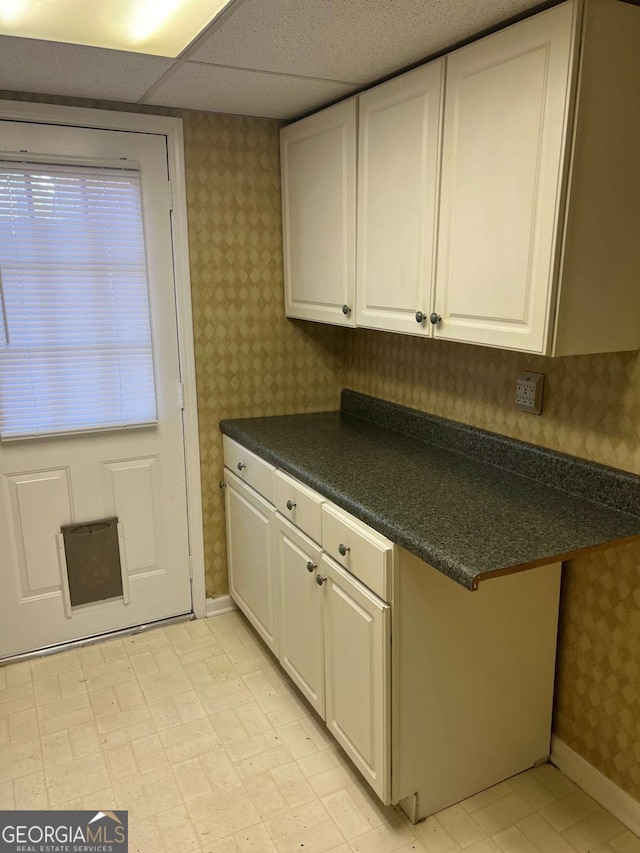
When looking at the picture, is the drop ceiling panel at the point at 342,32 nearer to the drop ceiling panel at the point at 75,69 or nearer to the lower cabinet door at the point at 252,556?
the drop ceiling panel at the point at 75,69

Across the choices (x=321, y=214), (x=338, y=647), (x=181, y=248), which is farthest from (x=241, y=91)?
(x=338, y=647)

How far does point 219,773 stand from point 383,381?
62.5 inches

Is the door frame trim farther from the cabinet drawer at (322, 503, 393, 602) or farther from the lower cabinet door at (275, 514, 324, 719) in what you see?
the cabinet drawer at (322, 503, 393, 602)

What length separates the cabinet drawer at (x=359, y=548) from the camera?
1.64 metres

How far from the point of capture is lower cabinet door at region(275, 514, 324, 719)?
2064 mm

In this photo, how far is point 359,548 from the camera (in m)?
1.74

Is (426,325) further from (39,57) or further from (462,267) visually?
(39,57)

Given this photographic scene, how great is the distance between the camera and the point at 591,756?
6.31 feet

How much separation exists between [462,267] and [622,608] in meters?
1.04

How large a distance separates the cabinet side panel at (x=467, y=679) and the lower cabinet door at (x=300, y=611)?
403mm

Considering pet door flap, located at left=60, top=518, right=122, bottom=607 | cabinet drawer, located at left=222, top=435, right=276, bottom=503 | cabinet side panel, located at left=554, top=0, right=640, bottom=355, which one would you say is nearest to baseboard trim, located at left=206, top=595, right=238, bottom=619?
pet door flap, located at left=60, top=518, right=122, bottom=607

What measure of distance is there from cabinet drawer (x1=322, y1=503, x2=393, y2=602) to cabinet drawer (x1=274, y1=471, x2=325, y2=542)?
5 centimetres

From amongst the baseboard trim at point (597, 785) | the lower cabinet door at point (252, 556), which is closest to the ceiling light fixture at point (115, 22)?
the lower cabinet door at point (252, 556)

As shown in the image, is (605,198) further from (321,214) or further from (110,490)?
(110,490)
